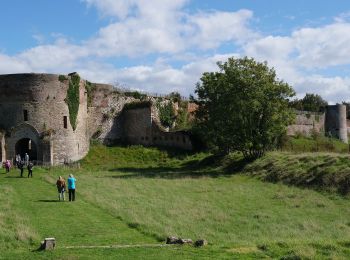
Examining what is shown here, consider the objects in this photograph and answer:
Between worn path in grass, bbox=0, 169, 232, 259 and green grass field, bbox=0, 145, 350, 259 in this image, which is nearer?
worn path in grass, bbox=0, 169, 232, 259

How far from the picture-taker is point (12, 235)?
14.8 metres

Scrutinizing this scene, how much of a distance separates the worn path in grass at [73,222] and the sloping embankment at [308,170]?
513 inches

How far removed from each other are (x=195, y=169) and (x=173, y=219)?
24.4 m

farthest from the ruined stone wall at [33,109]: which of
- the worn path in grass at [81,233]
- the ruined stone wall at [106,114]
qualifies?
the worn path in grass at [81,233]

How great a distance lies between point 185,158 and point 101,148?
28.5 ft

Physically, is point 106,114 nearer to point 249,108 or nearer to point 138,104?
point 138,104

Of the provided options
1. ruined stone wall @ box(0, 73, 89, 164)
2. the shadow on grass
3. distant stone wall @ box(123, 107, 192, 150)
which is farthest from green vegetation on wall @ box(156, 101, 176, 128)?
ruined stone wall @ box(0, 73, 89, 164)

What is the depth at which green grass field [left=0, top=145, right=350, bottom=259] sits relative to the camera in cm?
1309

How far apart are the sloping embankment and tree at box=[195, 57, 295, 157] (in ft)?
7.10

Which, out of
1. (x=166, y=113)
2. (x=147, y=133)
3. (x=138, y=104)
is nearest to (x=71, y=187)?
(x=147, y=133)

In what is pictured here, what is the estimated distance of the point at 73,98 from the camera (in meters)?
45.8

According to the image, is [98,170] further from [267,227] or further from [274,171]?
[267,227]

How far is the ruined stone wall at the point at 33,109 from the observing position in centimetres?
4328

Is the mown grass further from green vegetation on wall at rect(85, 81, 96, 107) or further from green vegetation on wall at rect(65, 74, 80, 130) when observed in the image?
green vegetation on wall at rect(65, 74, 80, 130)
